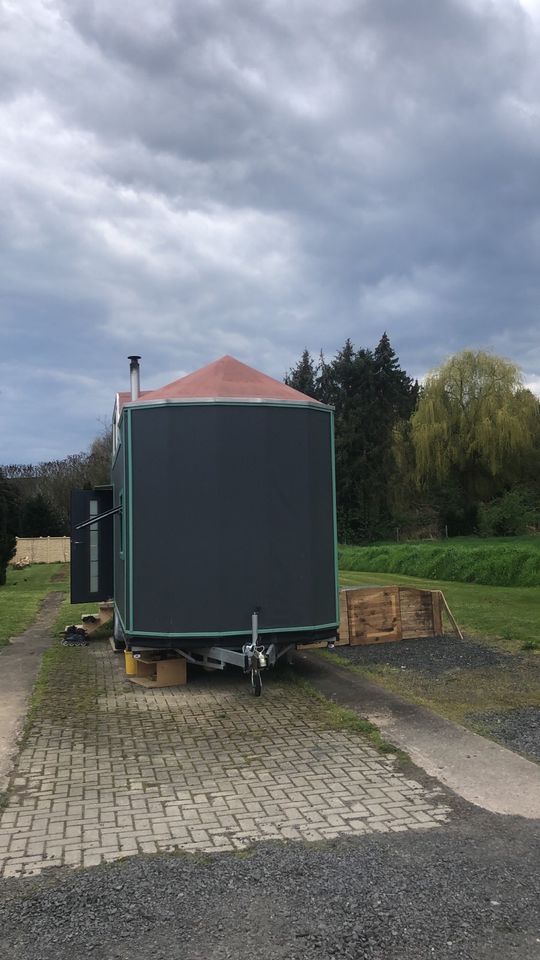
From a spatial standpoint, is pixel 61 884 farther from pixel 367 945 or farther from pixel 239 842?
pixel 367 945

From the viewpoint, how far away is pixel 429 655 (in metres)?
10.7

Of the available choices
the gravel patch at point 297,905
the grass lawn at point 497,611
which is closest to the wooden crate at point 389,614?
the grass lawn at point 497,611

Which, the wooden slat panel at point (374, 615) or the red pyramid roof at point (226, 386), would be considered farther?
the wooden slat panel at point (374, 615)

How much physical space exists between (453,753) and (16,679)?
5.97 meters

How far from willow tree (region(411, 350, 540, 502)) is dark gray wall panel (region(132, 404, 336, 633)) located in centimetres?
2748

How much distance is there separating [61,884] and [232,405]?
514cm

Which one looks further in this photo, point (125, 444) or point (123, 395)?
point (123, 395)

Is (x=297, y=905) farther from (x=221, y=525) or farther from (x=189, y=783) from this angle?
(x=221, y=525)

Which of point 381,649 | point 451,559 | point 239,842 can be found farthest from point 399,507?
point 239,842

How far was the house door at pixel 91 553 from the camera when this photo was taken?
1191 centimetres

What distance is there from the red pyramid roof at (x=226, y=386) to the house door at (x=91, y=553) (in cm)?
386

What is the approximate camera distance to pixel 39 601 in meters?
21.4

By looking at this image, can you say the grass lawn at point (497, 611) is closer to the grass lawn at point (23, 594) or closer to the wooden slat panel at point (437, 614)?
the wooden slat panel at point (437, 614)

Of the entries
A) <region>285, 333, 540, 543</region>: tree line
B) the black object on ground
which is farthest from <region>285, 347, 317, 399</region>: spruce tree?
the black object on ground
